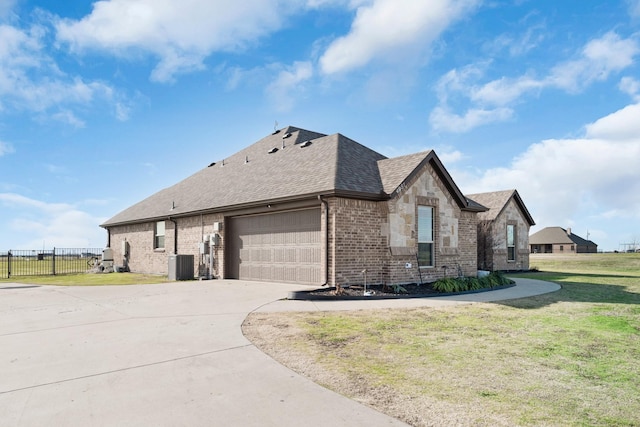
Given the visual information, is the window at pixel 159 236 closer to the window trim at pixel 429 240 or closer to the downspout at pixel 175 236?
the downspout at pixel 175 236

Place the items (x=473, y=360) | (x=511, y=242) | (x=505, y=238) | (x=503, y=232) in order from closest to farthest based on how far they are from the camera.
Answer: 1. (x=473, y=360)
2. (x=503, y=232)
3. (x=505, y=238)
4. (x=511, y=242)

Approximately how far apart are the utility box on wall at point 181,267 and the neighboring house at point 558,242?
70065mm

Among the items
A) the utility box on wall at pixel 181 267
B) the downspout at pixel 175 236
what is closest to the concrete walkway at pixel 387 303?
the utility box on wall at pixel 181 267

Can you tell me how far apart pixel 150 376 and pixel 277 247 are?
10377 millimetres

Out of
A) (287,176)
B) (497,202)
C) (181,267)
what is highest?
(287,176)

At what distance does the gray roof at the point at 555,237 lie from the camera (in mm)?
70438

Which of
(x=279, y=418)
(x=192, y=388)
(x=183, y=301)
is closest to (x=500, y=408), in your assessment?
(x=279, y=418)

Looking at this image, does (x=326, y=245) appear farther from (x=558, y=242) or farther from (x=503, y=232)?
(x=558, y=242)

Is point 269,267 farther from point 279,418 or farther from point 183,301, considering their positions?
point 279,418

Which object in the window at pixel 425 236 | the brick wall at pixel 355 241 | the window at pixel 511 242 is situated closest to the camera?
the brick wall at pixel 355 241

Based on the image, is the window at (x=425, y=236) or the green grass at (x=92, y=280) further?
the green grass at (x=92, y=280)

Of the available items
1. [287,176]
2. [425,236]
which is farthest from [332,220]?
[287,176]

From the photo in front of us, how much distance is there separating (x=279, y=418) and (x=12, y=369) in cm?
399

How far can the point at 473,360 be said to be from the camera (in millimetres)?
5578
